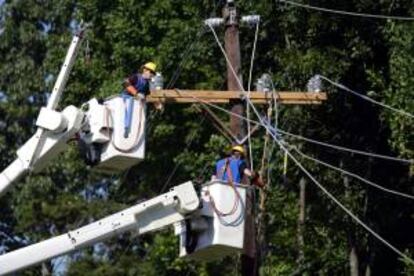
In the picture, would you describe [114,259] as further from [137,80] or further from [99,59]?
[137,80]

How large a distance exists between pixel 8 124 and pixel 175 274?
1202 cm

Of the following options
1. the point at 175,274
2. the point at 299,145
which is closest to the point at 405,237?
the point at 299,145

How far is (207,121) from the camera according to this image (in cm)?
3634

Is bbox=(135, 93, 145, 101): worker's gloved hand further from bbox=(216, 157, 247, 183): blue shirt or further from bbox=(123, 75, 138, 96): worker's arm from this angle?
bbox=(216, 157, 247, 183): blue shirt

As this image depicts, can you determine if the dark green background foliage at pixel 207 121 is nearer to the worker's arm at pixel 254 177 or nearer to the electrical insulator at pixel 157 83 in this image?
the electrical insulator at pixel 157 83

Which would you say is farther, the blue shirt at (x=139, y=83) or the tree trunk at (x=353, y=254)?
the tree trunk at (x=353, y=254)

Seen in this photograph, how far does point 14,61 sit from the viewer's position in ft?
152

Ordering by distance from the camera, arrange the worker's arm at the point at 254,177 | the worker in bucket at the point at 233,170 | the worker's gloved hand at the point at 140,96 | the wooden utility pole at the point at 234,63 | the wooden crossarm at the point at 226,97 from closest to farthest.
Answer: the worker's gloved hand at the point at 140,96, the worker in bucket at the point at 233,170, the worker's arm at the point at 254,177, the wooden crossarm at the point at 226,97, the wooden utility pole at the point at 234,63

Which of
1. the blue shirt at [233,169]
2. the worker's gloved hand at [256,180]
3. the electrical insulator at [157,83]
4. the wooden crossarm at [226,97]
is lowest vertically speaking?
the worker's gloved hand at [256,180]

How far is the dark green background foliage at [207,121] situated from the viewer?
87.2 ft

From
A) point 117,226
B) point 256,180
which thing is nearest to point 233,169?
point 256,180

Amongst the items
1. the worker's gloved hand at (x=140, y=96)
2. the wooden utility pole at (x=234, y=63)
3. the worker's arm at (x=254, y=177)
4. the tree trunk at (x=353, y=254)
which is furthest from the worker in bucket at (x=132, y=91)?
the tree trunk at (x=353, y=254)

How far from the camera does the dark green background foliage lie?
26.6m

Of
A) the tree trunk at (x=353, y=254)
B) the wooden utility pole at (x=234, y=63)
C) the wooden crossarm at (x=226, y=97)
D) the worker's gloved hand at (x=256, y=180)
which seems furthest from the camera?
the tree trunk at (x=353, y=254)
